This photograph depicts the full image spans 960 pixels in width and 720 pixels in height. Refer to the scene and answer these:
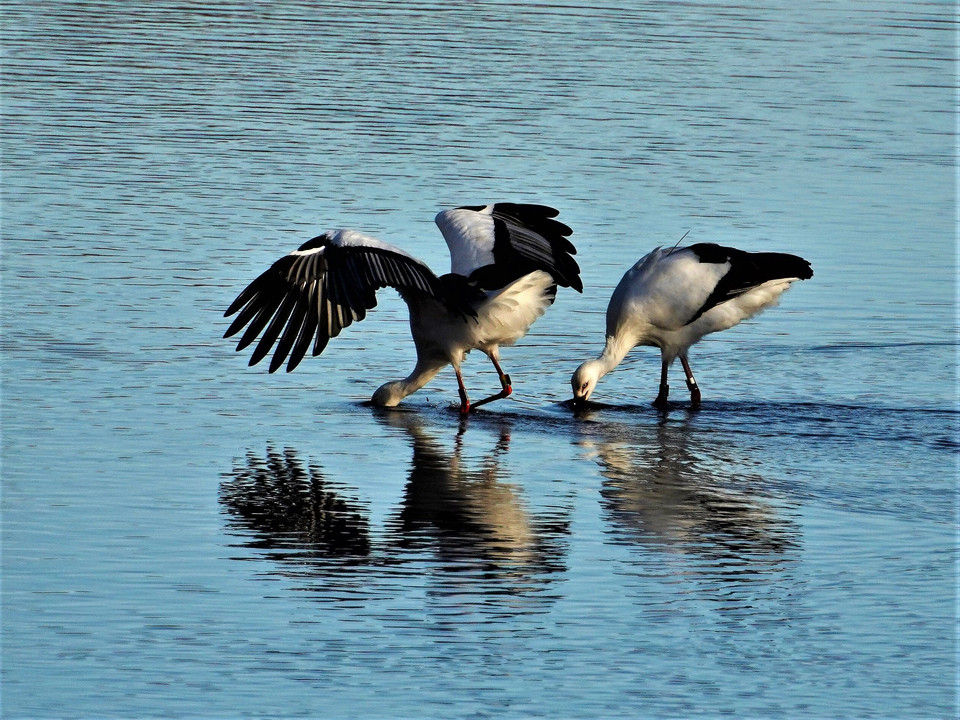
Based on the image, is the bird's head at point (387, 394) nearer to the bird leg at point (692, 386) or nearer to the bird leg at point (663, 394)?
the bird leg at point (663, 394)

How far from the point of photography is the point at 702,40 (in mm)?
22969

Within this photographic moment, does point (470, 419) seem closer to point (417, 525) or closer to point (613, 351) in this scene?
point (613, 351)

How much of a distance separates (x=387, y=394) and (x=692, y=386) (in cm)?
183

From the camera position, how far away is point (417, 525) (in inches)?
301

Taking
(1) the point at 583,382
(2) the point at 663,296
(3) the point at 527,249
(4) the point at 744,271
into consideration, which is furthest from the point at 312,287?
(4) the point at 744,271

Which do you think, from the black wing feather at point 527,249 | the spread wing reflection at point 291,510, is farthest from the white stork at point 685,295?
the spread wing reflection at point 291,510

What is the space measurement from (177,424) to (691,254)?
136 inches

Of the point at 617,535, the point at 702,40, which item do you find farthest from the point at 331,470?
the point at 702,40

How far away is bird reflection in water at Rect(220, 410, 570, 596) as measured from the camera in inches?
276

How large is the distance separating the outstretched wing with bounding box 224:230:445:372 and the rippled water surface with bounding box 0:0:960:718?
0.48 meters

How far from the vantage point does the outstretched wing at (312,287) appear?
930cm

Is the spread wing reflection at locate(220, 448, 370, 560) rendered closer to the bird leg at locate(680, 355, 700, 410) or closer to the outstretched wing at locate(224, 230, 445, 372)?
→ the outstretched wing at locate(224, 230, 445, 372)

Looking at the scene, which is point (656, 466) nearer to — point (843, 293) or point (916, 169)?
point (843, 293)

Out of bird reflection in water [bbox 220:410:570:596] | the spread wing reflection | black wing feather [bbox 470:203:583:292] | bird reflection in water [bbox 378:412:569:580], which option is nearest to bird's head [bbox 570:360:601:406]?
black wing feather [bbox 470:203:583:292]
